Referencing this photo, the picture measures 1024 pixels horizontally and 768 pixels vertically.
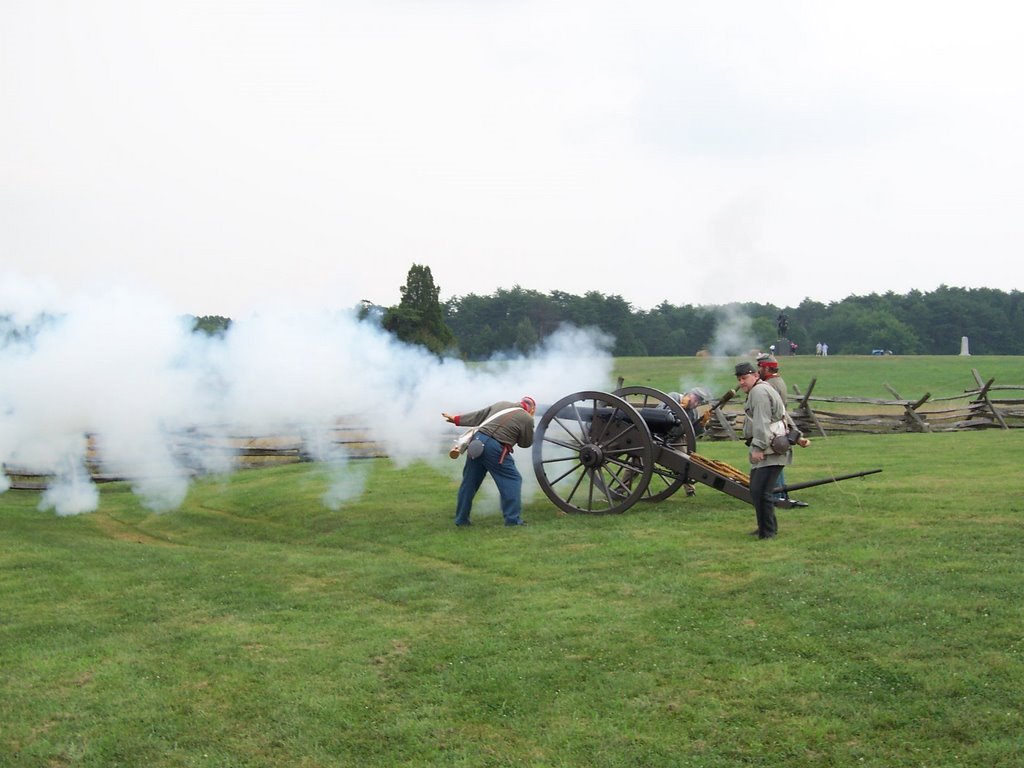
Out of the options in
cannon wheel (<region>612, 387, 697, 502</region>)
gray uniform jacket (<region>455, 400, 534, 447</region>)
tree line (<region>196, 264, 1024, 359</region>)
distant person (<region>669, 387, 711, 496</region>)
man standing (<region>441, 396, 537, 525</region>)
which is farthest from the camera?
tree line (<region>196, 264, 1024, 359</region>)

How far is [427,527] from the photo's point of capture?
1229 centimetres

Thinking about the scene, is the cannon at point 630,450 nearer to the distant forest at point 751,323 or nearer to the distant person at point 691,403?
the distant person at point 691,403

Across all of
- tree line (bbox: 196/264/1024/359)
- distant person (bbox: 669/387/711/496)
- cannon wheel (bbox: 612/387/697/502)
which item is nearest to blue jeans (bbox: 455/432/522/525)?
cannon wheel (bbox: 612/387/697/502)

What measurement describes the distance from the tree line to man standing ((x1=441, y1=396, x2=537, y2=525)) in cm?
499

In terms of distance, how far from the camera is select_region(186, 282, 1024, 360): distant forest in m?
24.1

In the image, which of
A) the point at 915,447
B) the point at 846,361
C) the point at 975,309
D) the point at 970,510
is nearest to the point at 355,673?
the point at 970,510

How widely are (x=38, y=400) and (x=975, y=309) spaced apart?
70392 millimetres

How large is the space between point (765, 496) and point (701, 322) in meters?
32.5

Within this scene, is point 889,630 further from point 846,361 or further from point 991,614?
point 846,361

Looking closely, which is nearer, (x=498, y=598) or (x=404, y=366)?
(x=498, y=598)

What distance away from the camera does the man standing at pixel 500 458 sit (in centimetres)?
1201

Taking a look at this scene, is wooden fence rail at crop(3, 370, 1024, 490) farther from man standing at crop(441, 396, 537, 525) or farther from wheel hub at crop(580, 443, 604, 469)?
wheel hub at crop(580, 443, 604, 469)

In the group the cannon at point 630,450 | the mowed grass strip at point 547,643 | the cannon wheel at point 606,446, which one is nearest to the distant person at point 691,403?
the cannon at point 630,450

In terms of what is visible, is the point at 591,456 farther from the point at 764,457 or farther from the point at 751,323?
the point at 751,323
